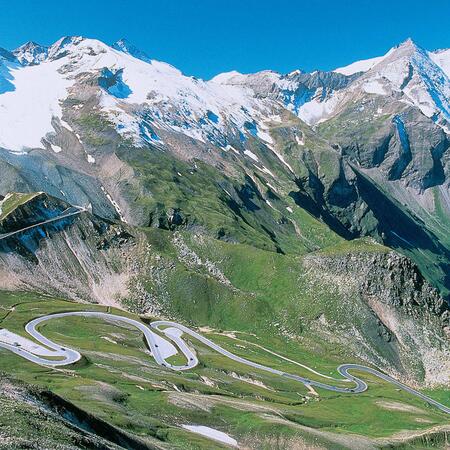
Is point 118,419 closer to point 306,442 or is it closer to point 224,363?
point 306,442

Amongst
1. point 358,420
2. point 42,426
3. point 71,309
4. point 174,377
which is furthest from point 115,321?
point 42,426

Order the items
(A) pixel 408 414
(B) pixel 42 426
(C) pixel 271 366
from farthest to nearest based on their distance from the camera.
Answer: (C) pixel 271 366 < (A) pixel 408 414 < (B) pixel 42 426

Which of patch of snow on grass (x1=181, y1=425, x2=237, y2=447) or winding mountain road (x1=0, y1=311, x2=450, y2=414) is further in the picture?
winding mountain road (x1=0, y1=311, x2=450, y2=414)

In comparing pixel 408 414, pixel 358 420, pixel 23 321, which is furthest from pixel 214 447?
pixel 23 321

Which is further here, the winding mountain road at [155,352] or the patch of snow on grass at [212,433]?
the winding mountain road at [155,352]

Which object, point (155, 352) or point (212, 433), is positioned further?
point (155, 352)

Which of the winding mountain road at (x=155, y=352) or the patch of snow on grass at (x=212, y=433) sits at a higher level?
the winding mountain road at (x=155, y=352)

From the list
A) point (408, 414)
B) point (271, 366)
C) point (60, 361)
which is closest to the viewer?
point (60, 361)

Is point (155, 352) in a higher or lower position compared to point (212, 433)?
higher

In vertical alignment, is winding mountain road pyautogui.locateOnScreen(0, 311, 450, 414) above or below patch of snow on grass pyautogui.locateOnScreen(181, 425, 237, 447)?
above

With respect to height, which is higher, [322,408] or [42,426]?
[42,426]

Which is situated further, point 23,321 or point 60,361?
point 23,321
